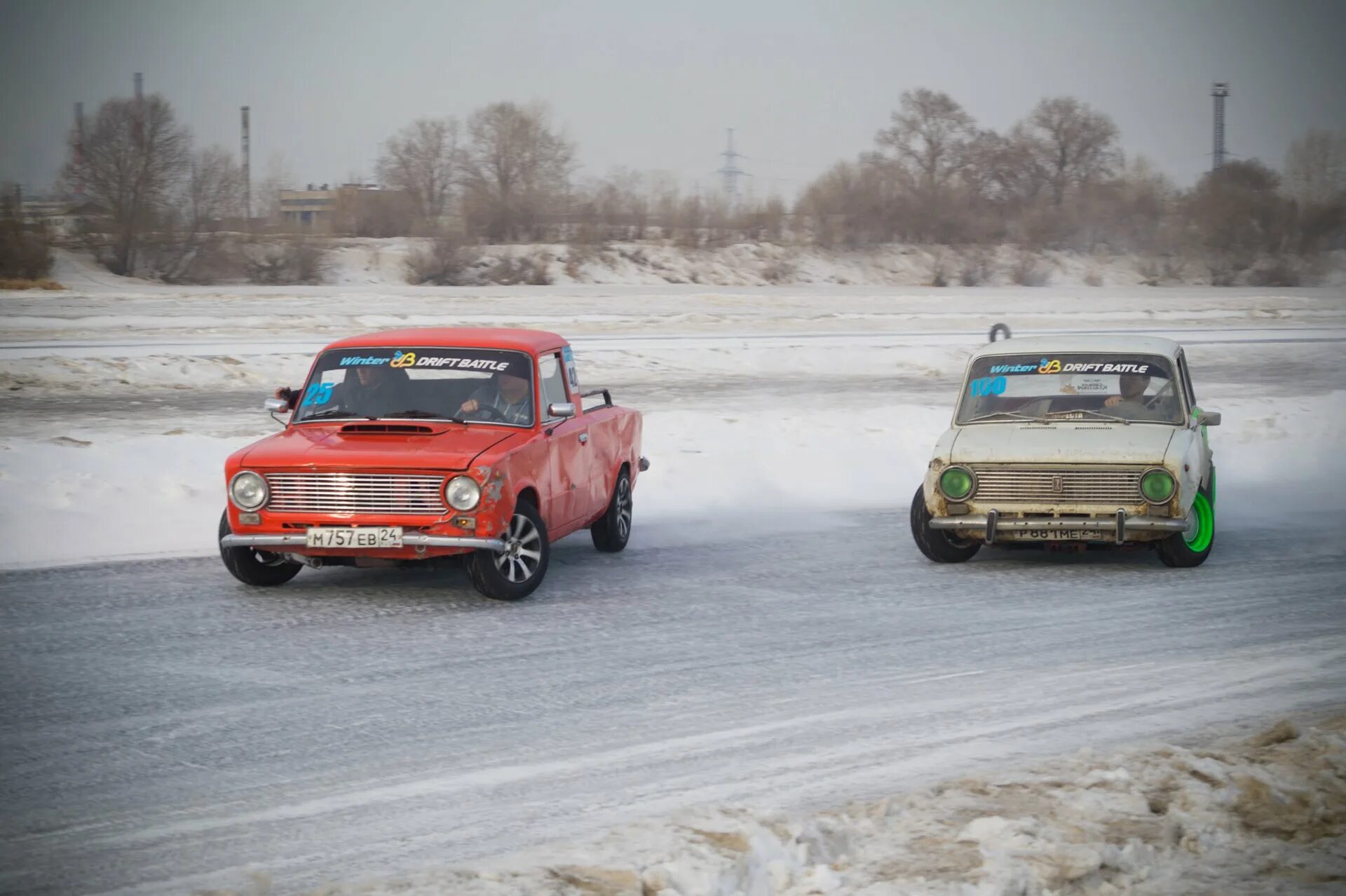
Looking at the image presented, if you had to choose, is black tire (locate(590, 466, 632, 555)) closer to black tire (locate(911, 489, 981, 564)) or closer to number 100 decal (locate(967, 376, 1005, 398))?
black tire (locate(911, 489, 981, 564))

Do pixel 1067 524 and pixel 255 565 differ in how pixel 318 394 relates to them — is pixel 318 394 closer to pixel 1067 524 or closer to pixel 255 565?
pixel 255 565

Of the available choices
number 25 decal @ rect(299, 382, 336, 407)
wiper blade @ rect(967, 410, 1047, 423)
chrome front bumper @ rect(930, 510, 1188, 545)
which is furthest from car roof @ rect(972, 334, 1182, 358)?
number 25 decal @ rect(299, 382, 336, 407)

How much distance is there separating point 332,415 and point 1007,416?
497 centimetres

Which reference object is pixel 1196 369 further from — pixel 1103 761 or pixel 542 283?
pixel 542 283

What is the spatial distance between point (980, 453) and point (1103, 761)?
4.71m

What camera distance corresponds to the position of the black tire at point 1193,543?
10555 millimetres

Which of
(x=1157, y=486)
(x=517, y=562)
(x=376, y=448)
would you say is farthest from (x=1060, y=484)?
(x=376, y=448)

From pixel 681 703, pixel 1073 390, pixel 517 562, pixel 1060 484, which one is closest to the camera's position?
pixel 681 703

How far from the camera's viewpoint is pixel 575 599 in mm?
9812

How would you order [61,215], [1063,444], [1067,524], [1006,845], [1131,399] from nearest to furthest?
[1006,845] < [1067,524] < [1063,444] < [1131,399] < [61,215]

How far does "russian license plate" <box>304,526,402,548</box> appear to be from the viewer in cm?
909

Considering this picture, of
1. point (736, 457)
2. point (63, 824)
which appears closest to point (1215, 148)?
point (736, 457)

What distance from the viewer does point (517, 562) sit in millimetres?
9609

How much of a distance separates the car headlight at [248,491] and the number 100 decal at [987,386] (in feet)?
17.9
